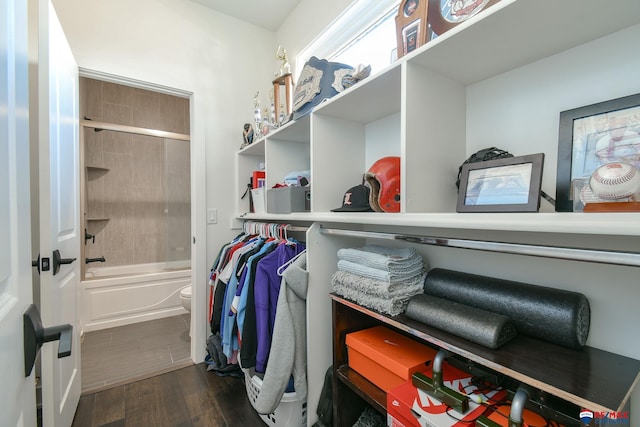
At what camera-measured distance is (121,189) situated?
3328 mm

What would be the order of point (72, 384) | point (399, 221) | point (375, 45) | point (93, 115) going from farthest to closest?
point (93, 115) → point (375, 45) → point (72, 384) → point (399, 221)

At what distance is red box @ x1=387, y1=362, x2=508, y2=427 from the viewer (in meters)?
0.78

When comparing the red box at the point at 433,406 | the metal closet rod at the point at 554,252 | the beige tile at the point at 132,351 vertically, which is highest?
the metal closet rod at the point at 554,252

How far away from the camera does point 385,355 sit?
104 centimetres

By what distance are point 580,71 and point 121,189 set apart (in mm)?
4000

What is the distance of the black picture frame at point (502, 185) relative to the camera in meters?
0.73

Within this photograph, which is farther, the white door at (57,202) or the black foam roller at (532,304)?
the white door at (57,202)

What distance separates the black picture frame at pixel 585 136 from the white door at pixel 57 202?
5.88 ft

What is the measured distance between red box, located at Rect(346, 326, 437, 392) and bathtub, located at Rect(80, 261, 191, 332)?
2.62m

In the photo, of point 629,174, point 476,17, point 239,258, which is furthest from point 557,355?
point 239,258

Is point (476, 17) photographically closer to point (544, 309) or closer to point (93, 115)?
point (544, 309)

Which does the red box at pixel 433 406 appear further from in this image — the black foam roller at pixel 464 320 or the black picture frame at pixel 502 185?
the black picture frame at pixel 502 185

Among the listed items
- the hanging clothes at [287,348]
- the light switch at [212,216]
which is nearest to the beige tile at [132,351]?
the light switch at [212,216]

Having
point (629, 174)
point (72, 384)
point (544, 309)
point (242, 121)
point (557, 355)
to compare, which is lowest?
point (72, 384)
